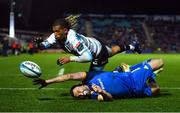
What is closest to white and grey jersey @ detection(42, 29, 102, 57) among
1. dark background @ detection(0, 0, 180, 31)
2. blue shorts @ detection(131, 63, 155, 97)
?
blue shorts @ detection(131, 63, 155, 97)

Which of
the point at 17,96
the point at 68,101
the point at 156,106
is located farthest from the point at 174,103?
the point at 17,96

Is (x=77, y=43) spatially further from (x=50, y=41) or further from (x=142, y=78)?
(x=142, y=78)

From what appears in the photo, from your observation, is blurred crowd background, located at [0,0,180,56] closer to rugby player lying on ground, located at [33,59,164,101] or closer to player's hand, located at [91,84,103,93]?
A: rugby player lying on ground, located at [33,59,164,101]

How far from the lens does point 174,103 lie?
30.3 ft

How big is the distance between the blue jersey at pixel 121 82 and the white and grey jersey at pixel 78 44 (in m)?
0.56

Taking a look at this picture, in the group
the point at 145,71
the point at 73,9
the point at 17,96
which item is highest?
the point at 145,71

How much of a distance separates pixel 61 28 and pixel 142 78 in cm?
194

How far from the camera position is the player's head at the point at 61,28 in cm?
1022

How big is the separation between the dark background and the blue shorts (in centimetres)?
5813

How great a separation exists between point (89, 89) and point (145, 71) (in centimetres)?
122

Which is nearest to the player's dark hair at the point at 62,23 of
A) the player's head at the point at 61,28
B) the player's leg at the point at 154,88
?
the player's head at the point at 61,28

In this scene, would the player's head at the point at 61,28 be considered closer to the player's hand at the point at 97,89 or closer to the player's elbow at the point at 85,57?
the player's elbow at the point at 85,57

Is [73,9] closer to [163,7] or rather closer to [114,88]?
[163,7]

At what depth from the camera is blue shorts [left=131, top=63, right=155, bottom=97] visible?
9953 millimetres
